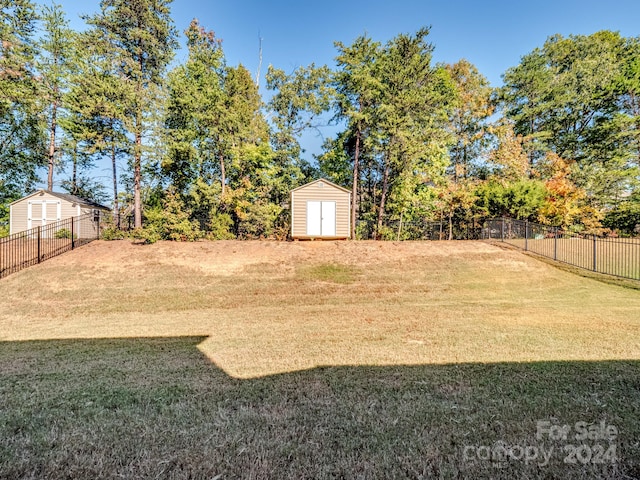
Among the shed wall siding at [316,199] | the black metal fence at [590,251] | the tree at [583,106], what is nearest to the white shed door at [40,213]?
the shed wall siding at [316,199]

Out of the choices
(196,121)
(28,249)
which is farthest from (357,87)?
(28,249)

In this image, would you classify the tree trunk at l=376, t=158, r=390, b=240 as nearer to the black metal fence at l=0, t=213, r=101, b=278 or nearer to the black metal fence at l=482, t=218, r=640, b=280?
the black metal fence at l=482, t=218, r=640, b=280

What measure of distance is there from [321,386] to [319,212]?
12.5 meters

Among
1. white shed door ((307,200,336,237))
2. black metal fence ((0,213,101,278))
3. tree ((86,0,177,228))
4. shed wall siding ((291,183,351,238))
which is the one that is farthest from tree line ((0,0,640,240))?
black metal fence ((0,213,101,278))

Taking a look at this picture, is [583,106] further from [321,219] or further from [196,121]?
[196,121]

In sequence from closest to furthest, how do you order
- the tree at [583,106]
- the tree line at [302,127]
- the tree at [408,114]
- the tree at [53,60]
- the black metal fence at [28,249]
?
1. the black metal fence at [28,249]
2. the tree line at [302,127]
3. the tree at [408,114]
4. the tree at [53,60]
5. the tree at [583,106]

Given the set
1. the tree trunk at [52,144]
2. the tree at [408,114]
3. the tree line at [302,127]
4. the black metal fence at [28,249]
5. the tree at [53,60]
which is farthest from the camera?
the tree trunk at [52,144]

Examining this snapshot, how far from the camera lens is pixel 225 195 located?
53.9 ft

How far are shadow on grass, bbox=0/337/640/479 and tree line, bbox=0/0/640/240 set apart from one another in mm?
11761

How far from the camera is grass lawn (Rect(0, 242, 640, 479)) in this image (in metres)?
1.89

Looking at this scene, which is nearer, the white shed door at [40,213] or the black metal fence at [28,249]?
the black metal fence at [28,249]

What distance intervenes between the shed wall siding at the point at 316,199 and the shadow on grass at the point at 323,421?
11648mm

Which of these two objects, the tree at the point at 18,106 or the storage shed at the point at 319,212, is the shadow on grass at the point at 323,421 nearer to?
the storage shed at the point at 319,212

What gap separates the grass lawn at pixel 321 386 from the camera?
6.20 feet
